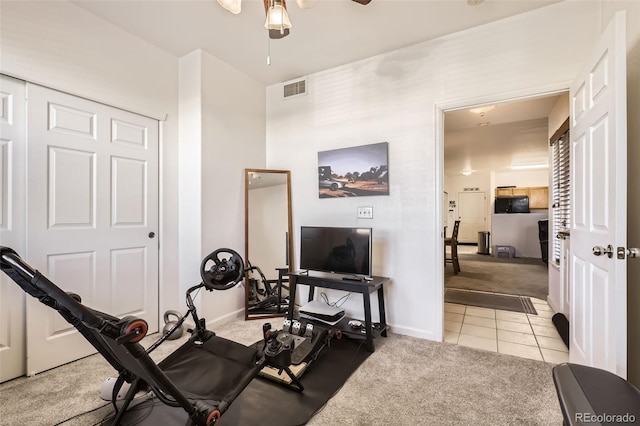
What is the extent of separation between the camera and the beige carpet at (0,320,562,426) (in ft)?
5.31

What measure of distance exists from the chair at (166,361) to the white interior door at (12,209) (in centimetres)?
106

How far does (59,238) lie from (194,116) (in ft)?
5.07

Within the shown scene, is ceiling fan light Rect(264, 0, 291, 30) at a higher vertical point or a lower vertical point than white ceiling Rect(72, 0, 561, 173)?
lower

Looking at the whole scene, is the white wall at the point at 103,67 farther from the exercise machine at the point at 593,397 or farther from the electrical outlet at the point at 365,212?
the exercise machine at the point at 593,397

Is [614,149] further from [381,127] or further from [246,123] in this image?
[246,123]

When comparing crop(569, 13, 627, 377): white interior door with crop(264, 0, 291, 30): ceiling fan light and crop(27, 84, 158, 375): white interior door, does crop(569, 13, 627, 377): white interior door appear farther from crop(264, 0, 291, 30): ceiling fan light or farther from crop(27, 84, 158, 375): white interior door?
crop(27, 84, 158, 375): white interior door

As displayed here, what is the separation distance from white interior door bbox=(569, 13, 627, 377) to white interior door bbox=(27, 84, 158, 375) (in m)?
3.34

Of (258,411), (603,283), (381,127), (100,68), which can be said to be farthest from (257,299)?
(603,283)

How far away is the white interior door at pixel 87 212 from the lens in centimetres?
209

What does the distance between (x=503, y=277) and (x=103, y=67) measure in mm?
6467

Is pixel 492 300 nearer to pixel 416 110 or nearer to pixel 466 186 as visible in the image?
pixel 416 110

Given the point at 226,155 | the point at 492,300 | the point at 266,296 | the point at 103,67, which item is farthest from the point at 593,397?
the point at 103,67

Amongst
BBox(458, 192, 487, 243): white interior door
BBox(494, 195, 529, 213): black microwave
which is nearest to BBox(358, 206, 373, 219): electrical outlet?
BBox(494, 195, 529, 213): black microwave

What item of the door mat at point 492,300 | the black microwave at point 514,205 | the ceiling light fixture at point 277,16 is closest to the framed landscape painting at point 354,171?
the ceiling light fixture at point 277,16
